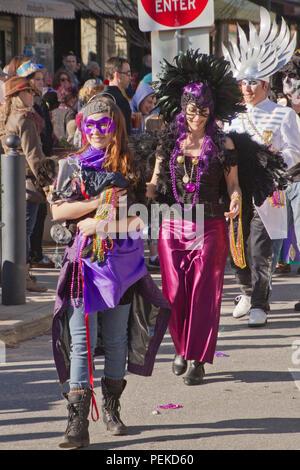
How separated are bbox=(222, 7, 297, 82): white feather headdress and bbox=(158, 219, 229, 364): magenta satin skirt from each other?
82.8 inches

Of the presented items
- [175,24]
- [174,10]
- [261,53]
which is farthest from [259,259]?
[174,10]

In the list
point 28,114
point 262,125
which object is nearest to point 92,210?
point 262,125

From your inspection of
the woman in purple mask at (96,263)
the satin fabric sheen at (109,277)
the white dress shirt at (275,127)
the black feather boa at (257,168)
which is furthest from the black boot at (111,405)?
the white dress shirt at (275,127)

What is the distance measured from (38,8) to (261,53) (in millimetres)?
11371

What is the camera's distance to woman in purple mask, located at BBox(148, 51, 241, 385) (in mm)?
6117

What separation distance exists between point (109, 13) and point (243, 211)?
15094 millimetres

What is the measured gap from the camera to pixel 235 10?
23859mm

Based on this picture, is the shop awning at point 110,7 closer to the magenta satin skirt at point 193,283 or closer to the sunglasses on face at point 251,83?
the sunglasses on face at point 251,83

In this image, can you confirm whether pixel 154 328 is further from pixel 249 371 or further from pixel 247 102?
pixel 247 102

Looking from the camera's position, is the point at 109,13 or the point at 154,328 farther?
the point at 109,13

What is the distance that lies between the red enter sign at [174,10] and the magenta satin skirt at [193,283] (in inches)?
125

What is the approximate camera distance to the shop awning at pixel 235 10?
890 inches

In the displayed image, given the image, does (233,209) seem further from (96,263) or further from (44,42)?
(44,42)
